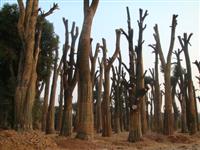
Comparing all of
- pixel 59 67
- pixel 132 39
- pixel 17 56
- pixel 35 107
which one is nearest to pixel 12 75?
pixel 17 56

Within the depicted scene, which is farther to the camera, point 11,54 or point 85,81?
point 11,54

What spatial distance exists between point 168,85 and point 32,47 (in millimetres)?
10430

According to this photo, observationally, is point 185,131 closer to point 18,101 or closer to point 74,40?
point 74,40

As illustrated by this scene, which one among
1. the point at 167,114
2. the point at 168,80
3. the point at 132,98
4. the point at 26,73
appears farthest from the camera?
the point at 168,80

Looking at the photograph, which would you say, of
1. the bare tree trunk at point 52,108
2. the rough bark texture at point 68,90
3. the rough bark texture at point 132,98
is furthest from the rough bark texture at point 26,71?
the bare tree trunk at point 52,108

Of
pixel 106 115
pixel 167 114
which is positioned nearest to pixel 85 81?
pixel 106 115

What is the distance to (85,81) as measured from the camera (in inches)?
631

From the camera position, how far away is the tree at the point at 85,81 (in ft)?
51.2

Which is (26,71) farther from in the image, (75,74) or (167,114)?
(167,114)

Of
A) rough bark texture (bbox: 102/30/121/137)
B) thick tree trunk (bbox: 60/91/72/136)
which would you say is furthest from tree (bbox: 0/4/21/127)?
rough bark texture (bbox: 102/30/121/137)

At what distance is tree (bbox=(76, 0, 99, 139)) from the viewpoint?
→ 51.2 ft

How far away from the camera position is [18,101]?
631 inches

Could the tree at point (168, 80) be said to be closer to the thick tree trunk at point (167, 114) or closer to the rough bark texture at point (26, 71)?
the thick tree trunk at point (167, 114)

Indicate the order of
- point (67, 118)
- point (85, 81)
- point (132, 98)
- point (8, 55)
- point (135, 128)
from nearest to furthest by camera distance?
point (85, 81), point (135, 128), point (132, 98), point (67, 118), point (8, 55)
